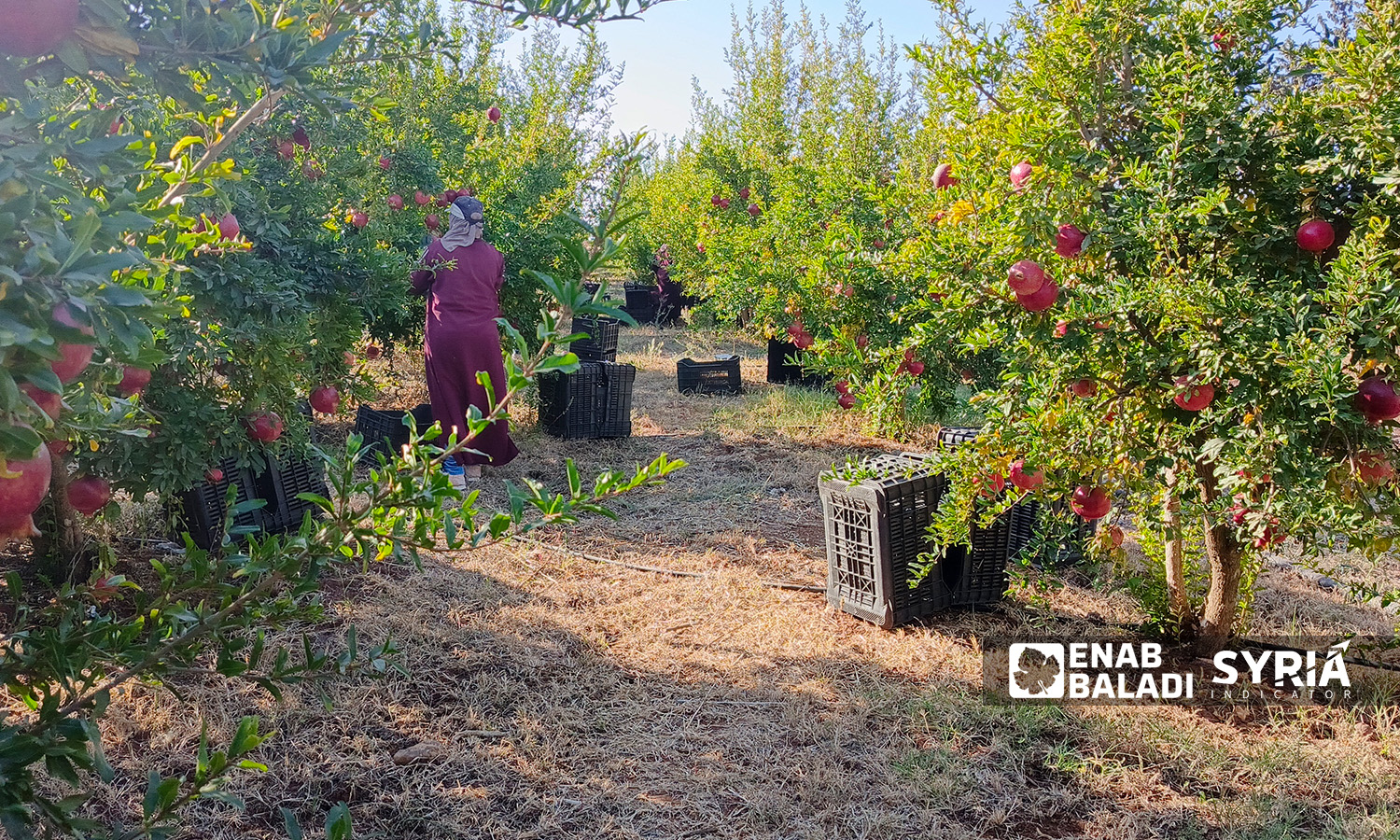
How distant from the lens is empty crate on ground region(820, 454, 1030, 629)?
3.42 meters

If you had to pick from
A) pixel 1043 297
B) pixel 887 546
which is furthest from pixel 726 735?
pixel 1043 297

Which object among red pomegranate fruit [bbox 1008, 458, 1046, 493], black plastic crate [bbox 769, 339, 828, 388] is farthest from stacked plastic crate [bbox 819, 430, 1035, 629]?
black plastic crate [bbox 769, 339, 828, 388]

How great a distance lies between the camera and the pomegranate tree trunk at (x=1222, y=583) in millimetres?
2941

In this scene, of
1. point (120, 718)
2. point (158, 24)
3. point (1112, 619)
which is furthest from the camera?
point (1112, 619)

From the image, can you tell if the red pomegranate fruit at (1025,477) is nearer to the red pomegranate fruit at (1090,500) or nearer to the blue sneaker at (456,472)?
the red pomegranate fruit at (1090,500)

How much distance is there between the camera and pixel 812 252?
6695mm

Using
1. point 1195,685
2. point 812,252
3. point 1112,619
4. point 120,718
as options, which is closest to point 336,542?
point 120,718

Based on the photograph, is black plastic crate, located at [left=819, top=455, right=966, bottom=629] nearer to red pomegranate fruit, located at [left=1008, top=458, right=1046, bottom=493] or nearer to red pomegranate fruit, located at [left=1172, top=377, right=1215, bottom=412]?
red pomegranate fruit, located at [left=1008, top=458, right=1046, bottom=493]

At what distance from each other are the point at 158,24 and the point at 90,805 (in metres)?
2.11

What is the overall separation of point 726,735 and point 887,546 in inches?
38.3

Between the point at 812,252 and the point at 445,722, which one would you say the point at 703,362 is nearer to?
the point at 812,252

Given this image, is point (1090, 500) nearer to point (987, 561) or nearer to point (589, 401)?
point (987, 561)

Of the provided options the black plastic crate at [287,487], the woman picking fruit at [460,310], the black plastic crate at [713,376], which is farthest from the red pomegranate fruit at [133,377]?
the black plastic crate at [713,376]

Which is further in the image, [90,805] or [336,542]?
[90,805]
